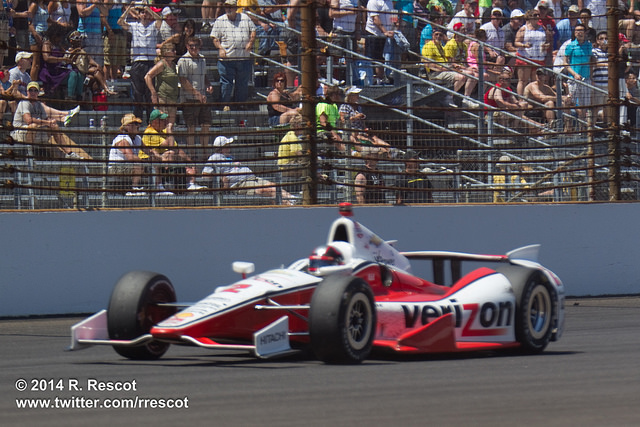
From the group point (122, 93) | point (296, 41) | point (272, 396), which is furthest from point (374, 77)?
point (272, 396)

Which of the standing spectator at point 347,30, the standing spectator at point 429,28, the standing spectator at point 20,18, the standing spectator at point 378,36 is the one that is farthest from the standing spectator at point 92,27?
the standing spectator at point 429,28

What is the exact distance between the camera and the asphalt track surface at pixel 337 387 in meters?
4.89

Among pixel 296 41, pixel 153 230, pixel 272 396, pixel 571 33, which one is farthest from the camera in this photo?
pixel 571 33

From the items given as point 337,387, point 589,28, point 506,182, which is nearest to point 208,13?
point 506,182

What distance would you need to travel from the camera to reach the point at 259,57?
10.9 meters

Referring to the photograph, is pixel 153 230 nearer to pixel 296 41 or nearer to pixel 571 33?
pixel 296 41

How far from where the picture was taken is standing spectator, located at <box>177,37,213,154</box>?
1072 centimetres

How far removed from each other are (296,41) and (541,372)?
18.6 ft

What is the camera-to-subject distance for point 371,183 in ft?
36.6

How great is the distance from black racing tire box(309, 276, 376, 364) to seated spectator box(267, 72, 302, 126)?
434 cm

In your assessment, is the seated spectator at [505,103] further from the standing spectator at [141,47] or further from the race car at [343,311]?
the race car at [343,311]

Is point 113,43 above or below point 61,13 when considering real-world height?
below

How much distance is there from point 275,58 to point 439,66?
211 cm

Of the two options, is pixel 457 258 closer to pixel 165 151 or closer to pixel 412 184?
pixel 412 184
